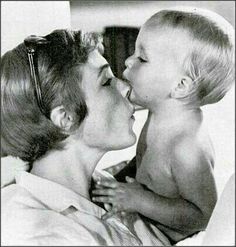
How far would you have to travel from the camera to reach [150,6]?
0.64m

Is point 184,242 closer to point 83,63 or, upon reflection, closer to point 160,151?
point 160,151

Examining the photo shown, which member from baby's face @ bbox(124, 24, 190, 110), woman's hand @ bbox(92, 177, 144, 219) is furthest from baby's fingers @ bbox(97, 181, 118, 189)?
baby's face @ bbox(124, 24, 190, 110)

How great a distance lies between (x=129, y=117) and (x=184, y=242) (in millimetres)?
169

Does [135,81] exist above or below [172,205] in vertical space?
above

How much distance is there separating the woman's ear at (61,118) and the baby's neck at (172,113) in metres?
0.10

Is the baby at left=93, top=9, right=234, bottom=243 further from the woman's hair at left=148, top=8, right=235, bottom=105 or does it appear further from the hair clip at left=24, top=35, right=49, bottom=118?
the hair clip at left=24, top=35, right=49, bottom=118

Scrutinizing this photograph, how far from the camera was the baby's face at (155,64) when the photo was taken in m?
0.61

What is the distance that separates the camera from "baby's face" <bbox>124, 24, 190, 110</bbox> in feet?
2.00

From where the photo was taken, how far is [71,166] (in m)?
0.60

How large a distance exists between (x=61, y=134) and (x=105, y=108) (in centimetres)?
6

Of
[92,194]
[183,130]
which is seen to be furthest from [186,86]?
[92,194]

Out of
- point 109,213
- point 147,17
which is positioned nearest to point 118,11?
point 147,17

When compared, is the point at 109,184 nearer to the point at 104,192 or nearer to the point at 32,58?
the point at 104,192

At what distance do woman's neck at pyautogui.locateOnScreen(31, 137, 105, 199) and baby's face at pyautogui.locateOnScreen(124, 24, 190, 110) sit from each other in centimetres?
9
